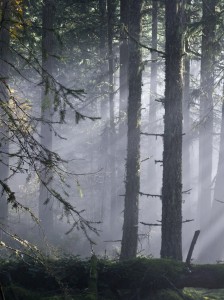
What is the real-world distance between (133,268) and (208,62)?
24.0ft

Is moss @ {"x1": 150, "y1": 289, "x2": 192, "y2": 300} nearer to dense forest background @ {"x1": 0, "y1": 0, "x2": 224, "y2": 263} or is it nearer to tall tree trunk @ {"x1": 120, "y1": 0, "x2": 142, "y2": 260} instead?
dense forest background @ {"x1": 0, "y1": 0, "x2": 224, "y2": 263}

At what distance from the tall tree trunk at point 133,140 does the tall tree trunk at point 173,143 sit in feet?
7.03

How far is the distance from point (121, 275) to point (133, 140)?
5.62 m

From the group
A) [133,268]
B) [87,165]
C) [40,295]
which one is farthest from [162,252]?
[87,165]

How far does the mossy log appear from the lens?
25.2 feet

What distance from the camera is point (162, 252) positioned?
10.2 metres

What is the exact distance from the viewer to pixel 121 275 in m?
7.79

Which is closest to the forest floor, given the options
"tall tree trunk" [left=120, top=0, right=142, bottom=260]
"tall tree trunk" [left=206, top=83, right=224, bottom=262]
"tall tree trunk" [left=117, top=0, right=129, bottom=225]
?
"tall tree trunk" [left=120, top=0, right=142, bottom=260]

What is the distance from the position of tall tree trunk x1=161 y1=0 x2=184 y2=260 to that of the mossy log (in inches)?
76.9

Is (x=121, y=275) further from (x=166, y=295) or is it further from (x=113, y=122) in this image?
(x=113, y=122)

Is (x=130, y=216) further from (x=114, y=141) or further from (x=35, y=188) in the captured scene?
(x=35, y=188)

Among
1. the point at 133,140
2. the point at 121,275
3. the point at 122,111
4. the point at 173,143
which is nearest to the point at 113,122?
the point at 122,111

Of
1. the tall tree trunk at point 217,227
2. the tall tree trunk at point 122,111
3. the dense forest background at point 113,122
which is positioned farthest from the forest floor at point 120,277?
the tall tree trunk at point 217,227

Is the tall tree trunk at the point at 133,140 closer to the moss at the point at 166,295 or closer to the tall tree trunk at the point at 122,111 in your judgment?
the tall tree trunk at the point at 122,111
